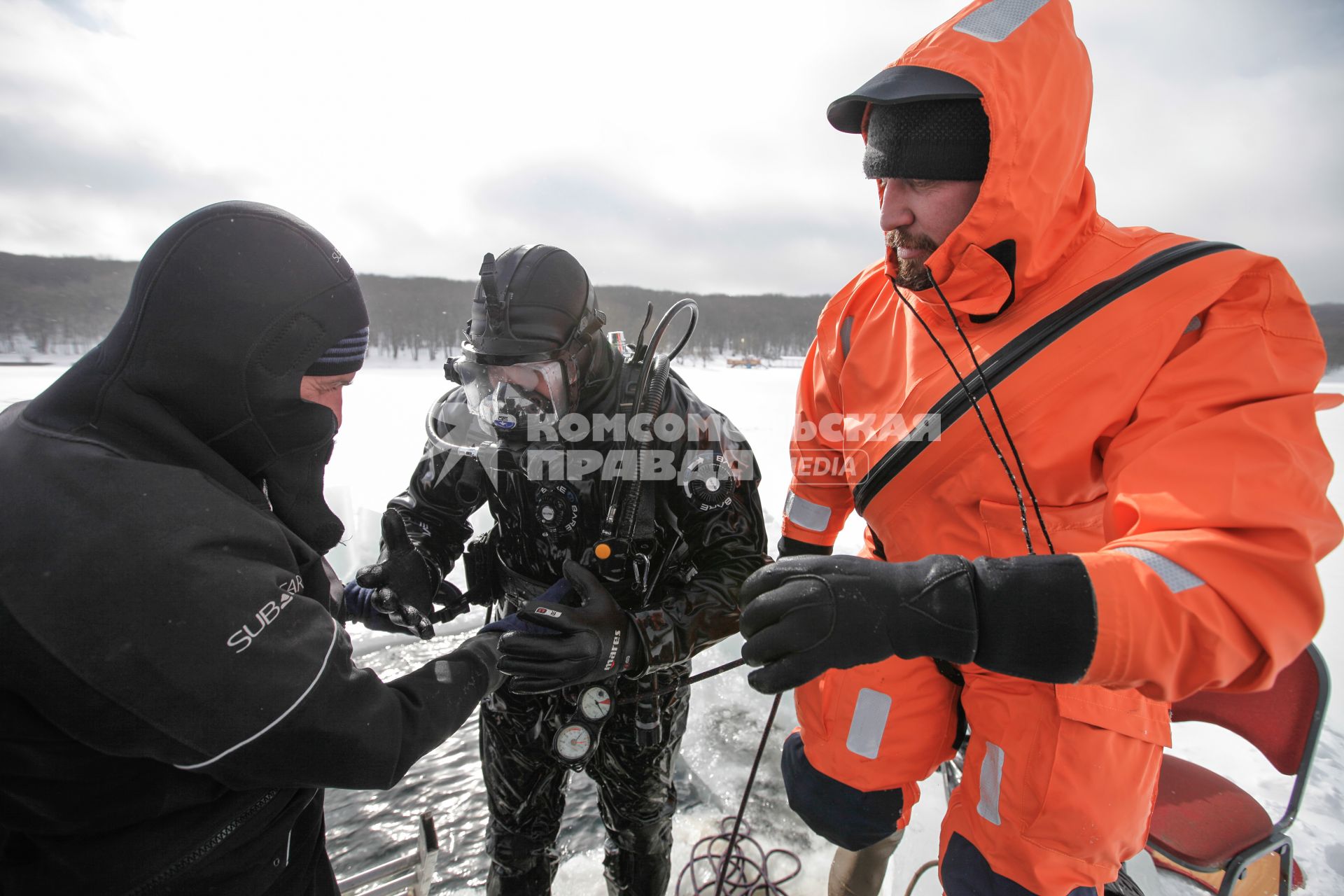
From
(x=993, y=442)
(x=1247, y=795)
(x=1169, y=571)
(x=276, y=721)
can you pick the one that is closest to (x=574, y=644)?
(x=276, y=721)

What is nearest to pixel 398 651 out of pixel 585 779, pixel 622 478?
pixel 585 779

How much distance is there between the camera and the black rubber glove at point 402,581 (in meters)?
1.96

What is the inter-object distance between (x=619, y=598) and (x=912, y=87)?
5.39 ft

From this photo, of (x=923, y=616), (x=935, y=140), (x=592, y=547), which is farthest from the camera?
(x=592, y=547)

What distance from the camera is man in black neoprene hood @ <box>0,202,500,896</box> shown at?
0.81 m

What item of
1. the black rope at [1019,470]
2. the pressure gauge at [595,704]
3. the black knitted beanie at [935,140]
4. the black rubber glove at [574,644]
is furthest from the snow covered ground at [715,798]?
the black knitted beanie at [935,140]

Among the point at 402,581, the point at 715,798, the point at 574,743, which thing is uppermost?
the point at 402,581

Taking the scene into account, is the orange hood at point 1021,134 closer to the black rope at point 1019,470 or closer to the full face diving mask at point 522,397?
the black rope at point 1019,470

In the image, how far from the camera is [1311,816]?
229 centimetres

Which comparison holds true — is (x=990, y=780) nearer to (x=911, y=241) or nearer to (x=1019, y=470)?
(x=1019, y=470)

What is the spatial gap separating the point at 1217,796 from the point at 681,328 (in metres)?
2.50

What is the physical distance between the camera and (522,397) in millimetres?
1841

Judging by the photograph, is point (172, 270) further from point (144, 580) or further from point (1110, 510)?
point (1110, 510)

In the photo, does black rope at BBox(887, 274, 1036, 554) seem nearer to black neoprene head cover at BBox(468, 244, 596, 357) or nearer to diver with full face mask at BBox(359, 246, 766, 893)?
diver with full face mask at BBox(359, 246, 766, 893)
